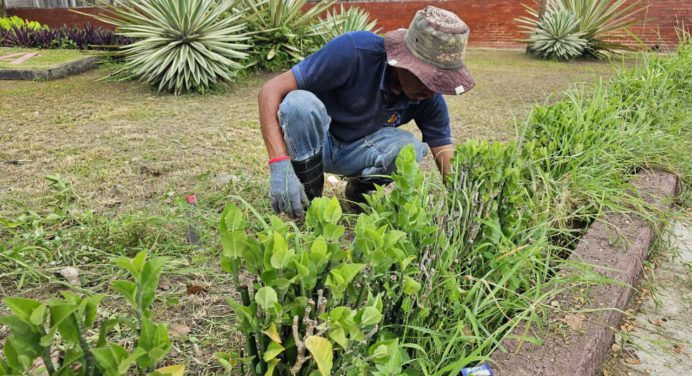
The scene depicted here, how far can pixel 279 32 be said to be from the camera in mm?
6418

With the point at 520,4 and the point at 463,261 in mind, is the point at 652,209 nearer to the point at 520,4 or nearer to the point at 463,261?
the point at 463,261

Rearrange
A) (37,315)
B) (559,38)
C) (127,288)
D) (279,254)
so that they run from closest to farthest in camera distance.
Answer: (37,315) < (127,288) < (279,254) < (559,38)

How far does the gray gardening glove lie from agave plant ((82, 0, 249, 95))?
12.4 ft

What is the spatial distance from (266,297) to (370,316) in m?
0.20

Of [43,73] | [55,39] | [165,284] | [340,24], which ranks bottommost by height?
[165,284]

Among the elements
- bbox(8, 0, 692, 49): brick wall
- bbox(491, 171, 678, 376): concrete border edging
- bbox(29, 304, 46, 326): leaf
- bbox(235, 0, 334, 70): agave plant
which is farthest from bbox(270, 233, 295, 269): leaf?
bbox(8, 0, 692, 49): brick wall

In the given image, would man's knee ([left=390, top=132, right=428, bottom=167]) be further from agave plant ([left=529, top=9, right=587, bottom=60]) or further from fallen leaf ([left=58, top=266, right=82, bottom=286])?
agave plant ([left=529, top=9, right=587, bottom=60])

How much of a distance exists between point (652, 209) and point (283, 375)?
6.25ft

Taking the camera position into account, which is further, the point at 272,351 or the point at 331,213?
the point at 331,213

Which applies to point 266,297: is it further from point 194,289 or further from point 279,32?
point 279,32

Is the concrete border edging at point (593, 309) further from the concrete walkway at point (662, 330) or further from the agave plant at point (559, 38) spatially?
the agave plant at point (559, 38)

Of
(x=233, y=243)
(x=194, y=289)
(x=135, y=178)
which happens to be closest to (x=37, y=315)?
(x=233, y=243)

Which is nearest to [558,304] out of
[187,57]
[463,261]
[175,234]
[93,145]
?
[463,261]

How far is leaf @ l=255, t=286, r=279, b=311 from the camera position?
86cm
